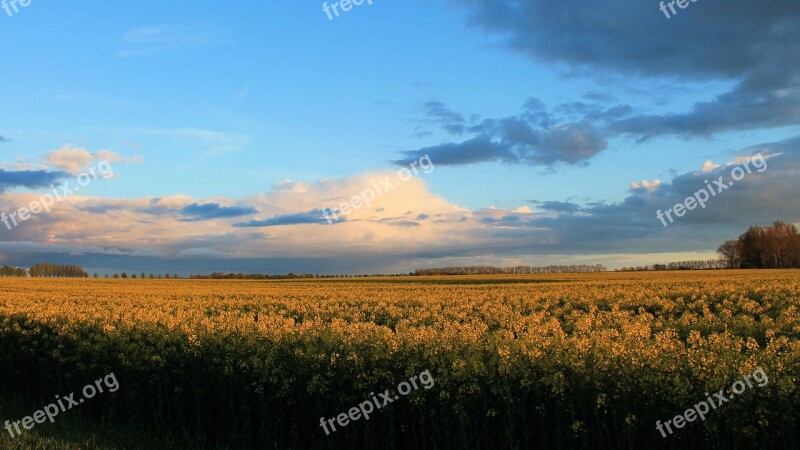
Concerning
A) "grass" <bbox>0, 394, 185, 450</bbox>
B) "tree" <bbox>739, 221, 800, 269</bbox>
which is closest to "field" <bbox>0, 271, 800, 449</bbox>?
"grass" <bbox>0, 394, 185, 450</bbox>

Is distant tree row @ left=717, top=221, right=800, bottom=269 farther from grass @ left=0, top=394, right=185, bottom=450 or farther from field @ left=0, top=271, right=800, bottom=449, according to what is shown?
grass @ left=0, top=394, right=185, bottom=450

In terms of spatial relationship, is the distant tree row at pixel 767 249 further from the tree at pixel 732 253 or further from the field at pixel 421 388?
the field at pixel 421 388

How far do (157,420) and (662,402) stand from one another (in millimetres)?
8738

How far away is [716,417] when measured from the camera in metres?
6.91

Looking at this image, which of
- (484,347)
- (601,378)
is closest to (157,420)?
(484,347)

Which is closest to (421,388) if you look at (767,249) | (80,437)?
(80,437)

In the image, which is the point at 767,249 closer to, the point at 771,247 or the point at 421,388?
the point at 771,247

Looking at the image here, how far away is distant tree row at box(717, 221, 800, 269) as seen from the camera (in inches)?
4326

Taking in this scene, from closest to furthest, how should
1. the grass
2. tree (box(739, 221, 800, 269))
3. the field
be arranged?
the field < the grass < tree (box(739, 221, 800, 269))

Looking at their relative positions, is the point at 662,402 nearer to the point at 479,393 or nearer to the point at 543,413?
the point at 543,413

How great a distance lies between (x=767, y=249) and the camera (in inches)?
4446

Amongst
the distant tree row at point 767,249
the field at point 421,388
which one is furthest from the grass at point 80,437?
the distant tree row at point 767,249

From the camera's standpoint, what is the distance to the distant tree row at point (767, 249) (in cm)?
10988

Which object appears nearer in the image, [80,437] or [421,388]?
[421,388]
